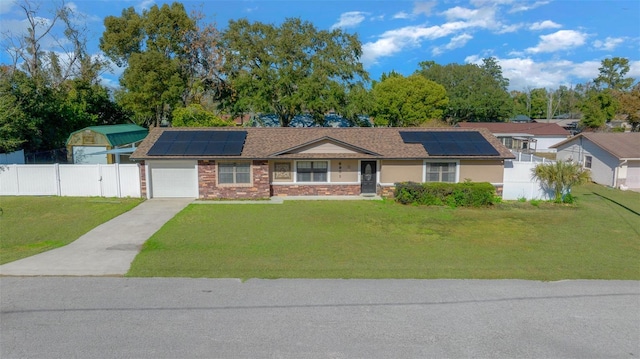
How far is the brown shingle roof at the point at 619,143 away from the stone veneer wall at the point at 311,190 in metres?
17.8

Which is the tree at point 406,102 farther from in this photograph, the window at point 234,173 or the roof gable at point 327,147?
the window at point 234,173

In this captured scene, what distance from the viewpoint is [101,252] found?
12.1m

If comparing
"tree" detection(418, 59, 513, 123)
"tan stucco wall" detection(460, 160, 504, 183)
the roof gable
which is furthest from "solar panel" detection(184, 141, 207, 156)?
"tree" detection(418, 59, 513, 123)

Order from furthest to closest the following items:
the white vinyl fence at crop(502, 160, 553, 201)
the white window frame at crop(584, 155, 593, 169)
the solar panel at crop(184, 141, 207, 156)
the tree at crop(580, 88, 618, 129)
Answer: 1. the tree at crop(580, 88, 618, 129)
2. the white window frame at crop(584, 155, 593, 169)
3. the white vinyl fence at crop(502, 160, 553, 201)
4. the solar panel at crop(184, 141, 207, 156)

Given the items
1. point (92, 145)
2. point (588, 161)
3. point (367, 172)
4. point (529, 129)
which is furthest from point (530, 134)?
point (92, 145)

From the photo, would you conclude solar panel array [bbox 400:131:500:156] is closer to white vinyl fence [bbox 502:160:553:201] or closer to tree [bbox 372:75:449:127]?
white vinyl fence [bbox 502:160:553:201]

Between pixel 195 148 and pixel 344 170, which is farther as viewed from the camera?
pixel 344 170

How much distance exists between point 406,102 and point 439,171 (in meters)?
28.4

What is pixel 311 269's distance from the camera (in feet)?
35.0

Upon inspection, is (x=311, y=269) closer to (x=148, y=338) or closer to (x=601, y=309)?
(x=148, y=338)

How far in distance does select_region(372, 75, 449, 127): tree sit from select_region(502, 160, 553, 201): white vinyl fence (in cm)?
2675

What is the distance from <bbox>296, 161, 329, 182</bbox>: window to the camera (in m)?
21.6

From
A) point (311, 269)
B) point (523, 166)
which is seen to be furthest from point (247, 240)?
point (523, 166)

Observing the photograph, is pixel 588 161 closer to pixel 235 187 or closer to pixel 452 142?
pixel 452 142
